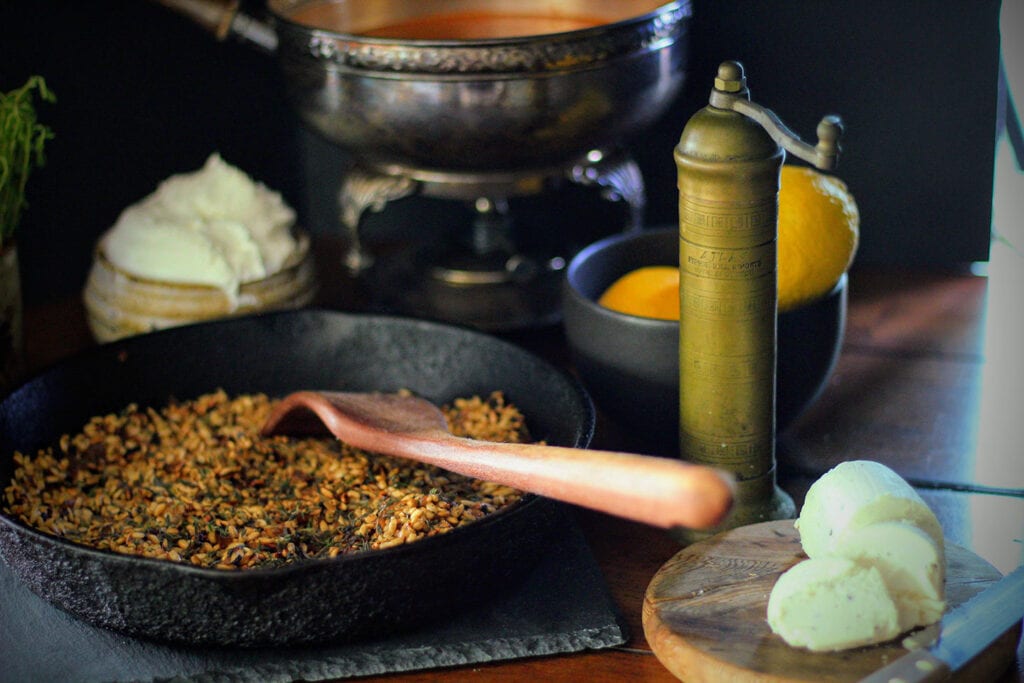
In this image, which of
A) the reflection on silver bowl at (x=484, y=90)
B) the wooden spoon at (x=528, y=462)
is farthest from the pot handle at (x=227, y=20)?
the wooden spoon at (x=528, y=462)

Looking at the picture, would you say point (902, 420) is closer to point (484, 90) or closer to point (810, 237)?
point (810, 237)

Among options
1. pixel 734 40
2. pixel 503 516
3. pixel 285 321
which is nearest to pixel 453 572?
pixel 503 516

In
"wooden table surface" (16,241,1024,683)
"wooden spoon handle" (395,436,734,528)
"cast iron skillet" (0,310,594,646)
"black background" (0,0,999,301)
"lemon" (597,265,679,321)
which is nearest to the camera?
"wooden spoon handle" (395,436,734,528)

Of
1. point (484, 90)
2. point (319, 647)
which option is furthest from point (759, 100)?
point (319, 647)

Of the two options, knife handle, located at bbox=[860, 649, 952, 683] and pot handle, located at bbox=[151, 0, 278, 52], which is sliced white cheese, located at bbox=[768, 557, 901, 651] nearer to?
knife handle, located at bbox=[860, 649, 952, 683]

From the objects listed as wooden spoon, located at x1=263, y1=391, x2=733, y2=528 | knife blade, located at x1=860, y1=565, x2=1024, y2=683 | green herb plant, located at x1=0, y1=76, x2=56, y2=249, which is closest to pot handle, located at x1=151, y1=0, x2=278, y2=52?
green herb plant, located at x1=0, y1=76, x2=56, y2=249

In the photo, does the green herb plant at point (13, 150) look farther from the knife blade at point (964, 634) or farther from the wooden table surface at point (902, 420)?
the knife blade at point (964, 634)

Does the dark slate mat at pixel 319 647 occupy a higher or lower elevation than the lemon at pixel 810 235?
lower

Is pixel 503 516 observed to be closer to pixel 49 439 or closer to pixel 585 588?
pixel 585 588
